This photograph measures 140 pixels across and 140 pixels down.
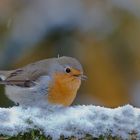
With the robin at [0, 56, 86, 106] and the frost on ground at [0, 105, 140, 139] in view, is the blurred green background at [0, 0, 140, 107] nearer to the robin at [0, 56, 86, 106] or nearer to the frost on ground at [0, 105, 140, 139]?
the robin at [0, 56, 86, 106]

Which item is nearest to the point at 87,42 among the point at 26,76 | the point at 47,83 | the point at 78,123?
the point at 26,76

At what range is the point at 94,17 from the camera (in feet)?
30.1

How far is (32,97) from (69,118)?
4.69ft

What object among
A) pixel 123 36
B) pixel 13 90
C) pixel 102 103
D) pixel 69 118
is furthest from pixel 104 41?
pixel 69 118

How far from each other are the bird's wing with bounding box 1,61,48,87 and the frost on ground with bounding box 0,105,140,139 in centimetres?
170

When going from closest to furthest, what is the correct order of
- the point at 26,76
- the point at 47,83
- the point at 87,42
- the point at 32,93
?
the point at 32,93
the point at 47,83
the point at 26,76
the point at 87,42

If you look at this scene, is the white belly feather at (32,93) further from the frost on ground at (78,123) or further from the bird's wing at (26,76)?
the frost on ground at (78,123)

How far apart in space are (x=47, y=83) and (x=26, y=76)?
0.35 meters

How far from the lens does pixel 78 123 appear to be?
11.3 ft

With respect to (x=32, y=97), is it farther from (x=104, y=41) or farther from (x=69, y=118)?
(x=104, y=41)

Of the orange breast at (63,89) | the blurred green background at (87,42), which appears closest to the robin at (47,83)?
the orange breast at (63,89)

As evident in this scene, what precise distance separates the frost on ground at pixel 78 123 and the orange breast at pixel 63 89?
136 centimetres

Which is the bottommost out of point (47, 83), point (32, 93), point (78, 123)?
point (78, 123)

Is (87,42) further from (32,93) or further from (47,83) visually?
(32,93)
